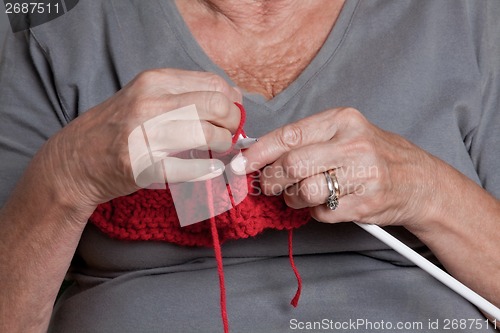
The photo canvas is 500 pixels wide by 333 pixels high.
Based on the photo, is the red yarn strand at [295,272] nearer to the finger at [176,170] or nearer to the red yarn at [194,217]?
the red yarn at [194,217]

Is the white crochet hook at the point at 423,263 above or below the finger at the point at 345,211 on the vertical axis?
below

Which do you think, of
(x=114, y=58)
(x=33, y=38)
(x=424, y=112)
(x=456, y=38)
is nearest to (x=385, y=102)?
(x=424, y=112)

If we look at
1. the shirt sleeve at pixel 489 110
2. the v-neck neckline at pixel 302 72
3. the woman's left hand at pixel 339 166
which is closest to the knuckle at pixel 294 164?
the woman's left hand at pixel 339 166

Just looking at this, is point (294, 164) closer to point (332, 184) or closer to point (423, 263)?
point (332, 184)

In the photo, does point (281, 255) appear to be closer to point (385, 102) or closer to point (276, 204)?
point (276, 204)

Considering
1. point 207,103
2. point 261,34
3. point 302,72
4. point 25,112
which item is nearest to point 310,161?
point 207,103

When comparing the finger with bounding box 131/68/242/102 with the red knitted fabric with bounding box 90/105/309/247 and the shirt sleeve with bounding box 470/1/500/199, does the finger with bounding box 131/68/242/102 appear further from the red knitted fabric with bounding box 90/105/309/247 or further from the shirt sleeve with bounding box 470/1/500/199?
the shirt sleeve with bounding box 470/1/500/199

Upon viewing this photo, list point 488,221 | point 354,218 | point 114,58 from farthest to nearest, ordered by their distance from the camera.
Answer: point 114,58 → point 488,221 → point 354,218

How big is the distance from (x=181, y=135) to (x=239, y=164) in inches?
4.3

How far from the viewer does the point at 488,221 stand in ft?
3.47

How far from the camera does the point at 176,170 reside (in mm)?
856

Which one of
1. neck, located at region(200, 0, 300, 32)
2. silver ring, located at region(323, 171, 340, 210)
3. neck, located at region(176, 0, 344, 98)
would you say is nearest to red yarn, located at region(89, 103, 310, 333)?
silver ring, located at region(323, 171, 340, 210)

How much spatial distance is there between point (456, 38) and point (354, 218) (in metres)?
0.42

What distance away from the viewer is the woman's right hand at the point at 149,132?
837 millimetres
